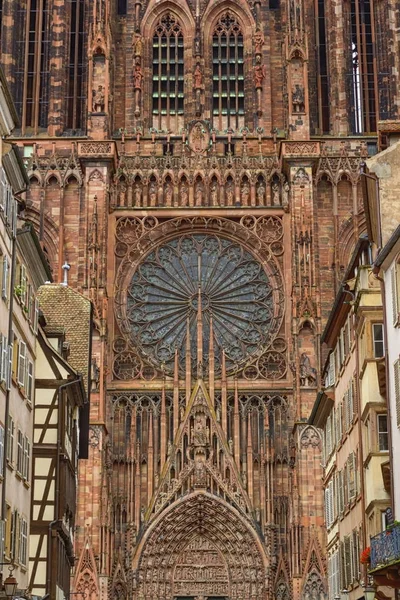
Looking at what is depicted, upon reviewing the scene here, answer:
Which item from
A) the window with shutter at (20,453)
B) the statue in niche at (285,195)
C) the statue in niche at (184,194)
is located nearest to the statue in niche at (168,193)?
the statue in niche at (184,194)

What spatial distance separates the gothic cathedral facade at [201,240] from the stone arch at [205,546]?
0.28ft

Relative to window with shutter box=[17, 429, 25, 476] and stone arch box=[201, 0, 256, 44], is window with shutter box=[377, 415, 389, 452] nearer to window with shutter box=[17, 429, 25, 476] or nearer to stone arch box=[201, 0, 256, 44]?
window with shutter box=[17, 429, 25, 476]

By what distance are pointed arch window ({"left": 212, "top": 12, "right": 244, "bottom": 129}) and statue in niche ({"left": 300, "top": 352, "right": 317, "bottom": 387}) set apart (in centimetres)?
1300

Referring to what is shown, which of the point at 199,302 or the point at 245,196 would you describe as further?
the point at 245,196

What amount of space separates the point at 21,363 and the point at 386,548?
34.1 ft

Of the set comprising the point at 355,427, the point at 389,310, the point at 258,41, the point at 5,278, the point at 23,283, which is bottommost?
the point at 355,427

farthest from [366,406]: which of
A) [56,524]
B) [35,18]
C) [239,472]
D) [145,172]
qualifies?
[35,18]

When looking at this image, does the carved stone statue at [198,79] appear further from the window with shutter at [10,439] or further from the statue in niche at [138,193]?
the window with shutter at [10,439]

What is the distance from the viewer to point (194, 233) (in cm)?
6103

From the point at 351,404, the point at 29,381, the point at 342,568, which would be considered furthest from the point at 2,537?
the point at 342,568

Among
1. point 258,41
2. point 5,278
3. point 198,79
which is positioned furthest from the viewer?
point 258,41

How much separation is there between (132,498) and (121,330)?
24.8 feet

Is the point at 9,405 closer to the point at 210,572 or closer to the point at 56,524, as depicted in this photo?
the point at 56,524

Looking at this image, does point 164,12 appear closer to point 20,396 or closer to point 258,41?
point 258,41
